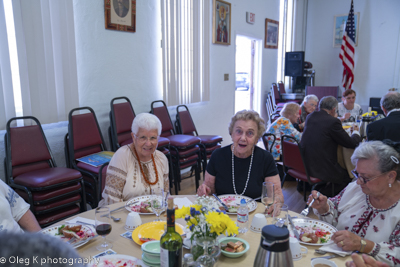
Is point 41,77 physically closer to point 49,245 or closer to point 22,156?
point 22,156

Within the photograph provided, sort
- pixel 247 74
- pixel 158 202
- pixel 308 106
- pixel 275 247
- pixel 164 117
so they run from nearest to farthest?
pixel 275 247
pixel 158 202
pixel 164 117
pixel 308 106
pixel 247 74

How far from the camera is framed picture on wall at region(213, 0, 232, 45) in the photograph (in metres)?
5.43

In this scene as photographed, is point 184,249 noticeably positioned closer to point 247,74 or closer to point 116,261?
point 116,261

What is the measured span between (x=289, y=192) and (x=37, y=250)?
428cm

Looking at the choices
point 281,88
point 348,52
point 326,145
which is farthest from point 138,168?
point 348,52

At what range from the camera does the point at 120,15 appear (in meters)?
3.82

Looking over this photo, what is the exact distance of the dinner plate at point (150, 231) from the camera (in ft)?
4.77

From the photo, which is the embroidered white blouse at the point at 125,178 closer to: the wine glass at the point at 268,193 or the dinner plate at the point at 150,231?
the dinner plate at the point at 150,231

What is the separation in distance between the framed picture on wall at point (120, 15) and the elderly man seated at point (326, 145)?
2.60 m

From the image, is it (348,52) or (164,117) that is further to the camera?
(348,52)

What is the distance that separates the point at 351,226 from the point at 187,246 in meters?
1.01

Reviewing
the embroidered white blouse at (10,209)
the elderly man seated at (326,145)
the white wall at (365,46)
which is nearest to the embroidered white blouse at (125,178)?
the embroidered white blouse at (10,209)

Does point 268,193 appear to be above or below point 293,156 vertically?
above

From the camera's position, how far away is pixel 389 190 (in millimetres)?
1647
